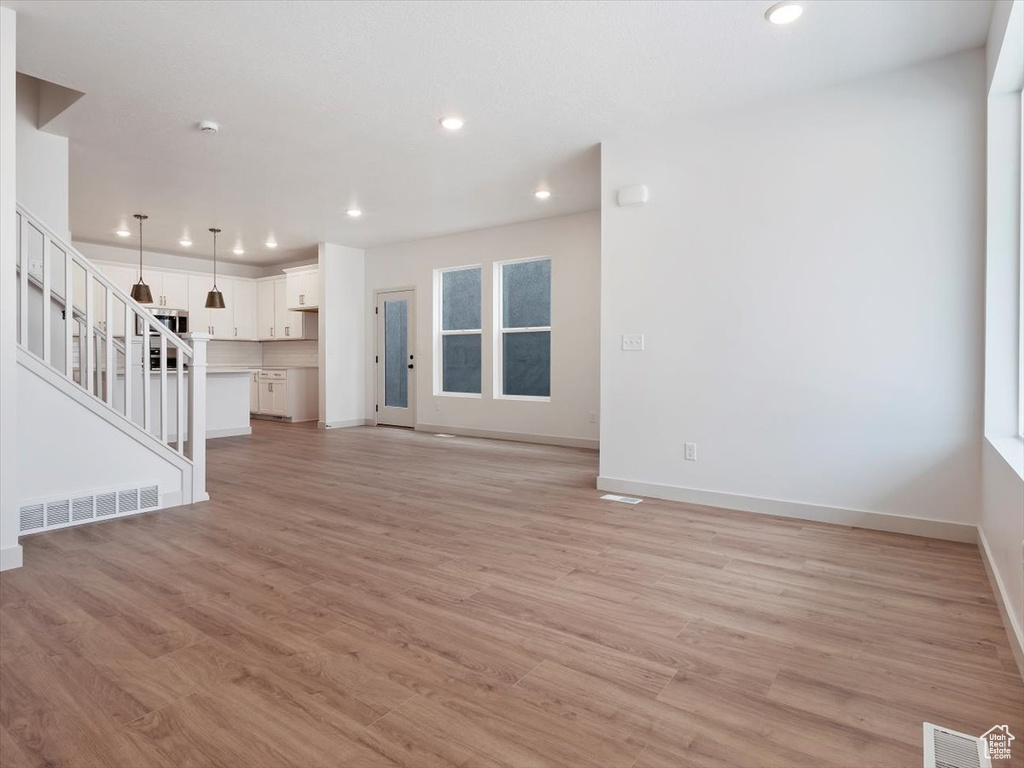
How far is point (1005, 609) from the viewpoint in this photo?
2.15 meters

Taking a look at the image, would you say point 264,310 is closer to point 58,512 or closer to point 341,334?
point 341,334

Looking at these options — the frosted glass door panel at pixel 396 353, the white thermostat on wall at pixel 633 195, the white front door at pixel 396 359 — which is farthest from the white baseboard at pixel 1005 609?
the frosted glass door panel at pixel 396 353

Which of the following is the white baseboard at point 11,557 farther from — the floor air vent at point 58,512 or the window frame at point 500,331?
the window frame at point 500,331

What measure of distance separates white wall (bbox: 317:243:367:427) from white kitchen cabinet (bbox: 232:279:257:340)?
2232 mm

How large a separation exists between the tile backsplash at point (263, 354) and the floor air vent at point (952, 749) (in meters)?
8.90

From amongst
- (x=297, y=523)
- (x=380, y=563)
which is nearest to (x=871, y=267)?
(x=380, y=563)

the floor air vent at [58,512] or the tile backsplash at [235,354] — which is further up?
the tile backsplash at [235,354]

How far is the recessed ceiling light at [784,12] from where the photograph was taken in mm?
2662

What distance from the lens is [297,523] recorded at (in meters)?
3.52

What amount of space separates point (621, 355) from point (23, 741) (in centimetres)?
368

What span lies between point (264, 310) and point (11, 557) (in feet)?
24.8

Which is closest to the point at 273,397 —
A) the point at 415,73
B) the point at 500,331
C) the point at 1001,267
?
the point at 500,331

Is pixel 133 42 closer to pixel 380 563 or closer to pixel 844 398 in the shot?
pixel 380 563

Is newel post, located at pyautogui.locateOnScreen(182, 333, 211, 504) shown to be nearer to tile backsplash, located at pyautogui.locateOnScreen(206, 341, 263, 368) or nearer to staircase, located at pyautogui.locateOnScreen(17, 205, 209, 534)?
staircase, located at pyautogui.locateOnScreen(17, 205, 209, 534)
